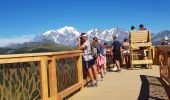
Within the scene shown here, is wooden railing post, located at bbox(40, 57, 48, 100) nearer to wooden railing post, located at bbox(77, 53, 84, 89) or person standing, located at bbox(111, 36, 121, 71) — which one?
wooden railing post, located at bbox(77, 53, 84, 89)

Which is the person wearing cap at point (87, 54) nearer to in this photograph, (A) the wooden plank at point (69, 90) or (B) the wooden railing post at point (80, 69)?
(B) the wooden railing post at point (80, 69)

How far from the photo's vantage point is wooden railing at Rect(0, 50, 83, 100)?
882cm

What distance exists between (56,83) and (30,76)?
133cm

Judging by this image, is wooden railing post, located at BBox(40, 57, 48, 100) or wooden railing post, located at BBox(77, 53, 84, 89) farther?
wooden railing post, located at BBox(77, 53, 84, 89)

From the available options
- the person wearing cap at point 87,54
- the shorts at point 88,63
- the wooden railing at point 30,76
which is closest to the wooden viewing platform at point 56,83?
the wooden railing at point 30,76

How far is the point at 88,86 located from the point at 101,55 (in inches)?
154

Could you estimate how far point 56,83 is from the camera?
10.5 m

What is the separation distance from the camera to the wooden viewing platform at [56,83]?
29.4 feet

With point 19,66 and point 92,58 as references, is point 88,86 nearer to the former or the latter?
point 92,58

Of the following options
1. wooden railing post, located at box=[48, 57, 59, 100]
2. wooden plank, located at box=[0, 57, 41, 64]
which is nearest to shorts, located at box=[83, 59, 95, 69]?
wooden railing post, located at box=[48, 57, 59, 100]

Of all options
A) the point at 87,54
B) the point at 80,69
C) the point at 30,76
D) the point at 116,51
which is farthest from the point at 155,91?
the point at 116,51

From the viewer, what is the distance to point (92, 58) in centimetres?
1429

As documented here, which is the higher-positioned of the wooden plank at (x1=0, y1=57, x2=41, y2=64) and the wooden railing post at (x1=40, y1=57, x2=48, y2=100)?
the wooden plank at (x1=0, y1=57, x2=41, y2=64)

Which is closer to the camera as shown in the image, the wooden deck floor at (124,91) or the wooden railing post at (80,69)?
the wooden deck floor at (124,91)
